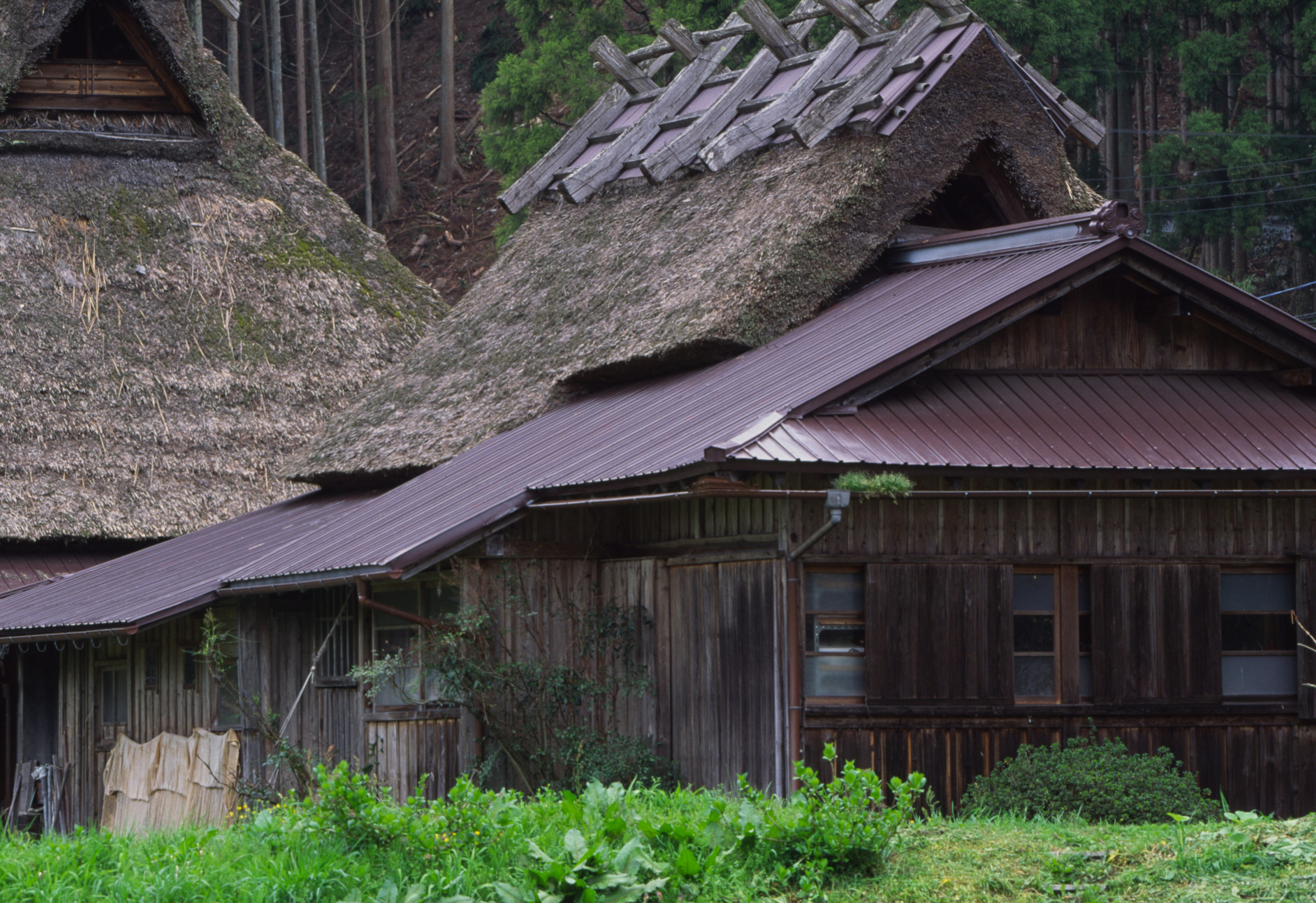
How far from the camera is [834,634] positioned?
12680mm

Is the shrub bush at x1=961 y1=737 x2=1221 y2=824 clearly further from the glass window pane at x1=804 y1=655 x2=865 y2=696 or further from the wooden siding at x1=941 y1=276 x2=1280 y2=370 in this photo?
the wooden siding at x1=941 y1=276 x2=1280 y2=370

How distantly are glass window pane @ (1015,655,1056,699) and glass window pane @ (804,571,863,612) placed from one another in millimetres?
1315

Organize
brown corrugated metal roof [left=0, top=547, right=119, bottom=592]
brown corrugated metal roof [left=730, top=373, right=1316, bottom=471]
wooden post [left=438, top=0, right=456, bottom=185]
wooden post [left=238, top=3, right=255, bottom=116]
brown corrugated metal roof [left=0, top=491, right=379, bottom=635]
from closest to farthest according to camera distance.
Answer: brown corrugated metal roof [left=730, top=373, right=1316, bottom=471], brown corrugated metal roof [left=0, top=491, right=379, bottom=635], brown corrugated metal roof [left=0, top=547, right=119, bottom=592], wooden post [left=438, top=0, right=456, bottom=185], wooden post [left=238, top=3, right=255, bottom=116]

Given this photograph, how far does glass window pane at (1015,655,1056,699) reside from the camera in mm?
12977

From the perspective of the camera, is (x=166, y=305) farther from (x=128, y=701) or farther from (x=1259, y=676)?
(x=1259, y=676)

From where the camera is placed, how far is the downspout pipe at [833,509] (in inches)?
453

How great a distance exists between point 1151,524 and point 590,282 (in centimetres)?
765

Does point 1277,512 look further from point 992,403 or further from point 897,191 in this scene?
point 897,191

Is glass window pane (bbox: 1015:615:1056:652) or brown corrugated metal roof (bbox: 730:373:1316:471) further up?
brown corrugated metal roof (bbox: 730:373:1316:471)

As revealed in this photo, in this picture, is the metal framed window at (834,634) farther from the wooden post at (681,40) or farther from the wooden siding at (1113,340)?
the wooden post at (681,40)

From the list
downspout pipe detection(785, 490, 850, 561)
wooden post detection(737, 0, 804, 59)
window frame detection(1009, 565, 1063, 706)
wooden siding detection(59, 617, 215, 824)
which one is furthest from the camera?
wooden post detection(737, 0, 804, 59)

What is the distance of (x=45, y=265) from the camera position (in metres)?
23.2

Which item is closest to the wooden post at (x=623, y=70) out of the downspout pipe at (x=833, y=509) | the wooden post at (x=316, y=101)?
the downspout pipe at (x=833, y=509)

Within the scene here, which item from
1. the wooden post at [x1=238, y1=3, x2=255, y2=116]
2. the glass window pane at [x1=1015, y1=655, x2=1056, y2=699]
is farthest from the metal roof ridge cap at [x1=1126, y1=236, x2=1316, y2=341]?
the wooden post at [x1=238, y1=3, x2=255, y2=116]
